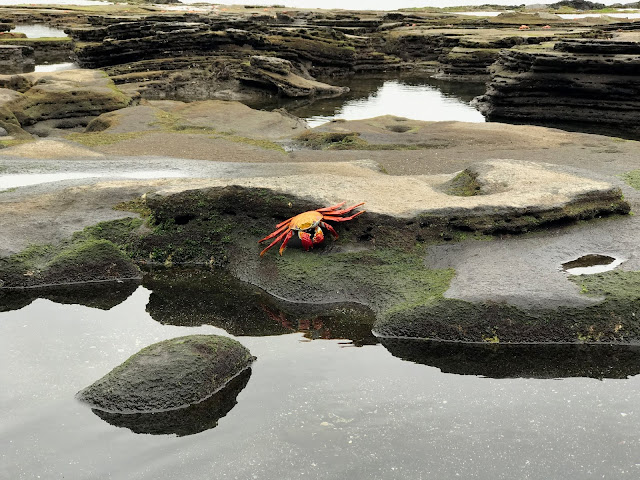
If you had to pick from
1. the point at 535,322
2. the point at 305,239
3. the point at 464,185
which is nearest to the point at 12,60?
the point at 464,185

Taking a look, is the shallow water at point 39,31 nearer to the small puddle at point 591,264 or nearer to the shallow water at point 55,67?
the shallow water at point 55,67

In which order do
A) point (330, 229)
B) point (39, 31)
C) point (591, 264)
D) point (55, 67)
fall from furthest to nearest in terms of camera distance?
1. point (39, 31)
2. point (55, 67)
3. point (330, 229)
4. point (591, 264)

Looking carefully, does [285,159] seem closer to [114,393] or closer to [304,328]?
[304,328]

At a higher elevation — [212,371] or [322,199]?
[322,199]

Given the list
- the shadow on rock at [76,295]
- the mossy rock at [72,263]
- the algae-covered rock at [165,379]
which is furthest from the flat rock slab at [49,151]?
the algae-covered rock at [165,379]

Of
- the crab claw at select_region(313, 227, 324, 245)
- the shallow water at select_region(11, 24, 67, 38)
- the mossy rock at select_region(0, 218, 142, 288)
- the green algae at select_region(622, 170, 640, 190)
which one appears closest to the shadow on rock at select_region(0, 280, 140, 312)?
the mossy rock at select_region(0, 218, 142, 288)

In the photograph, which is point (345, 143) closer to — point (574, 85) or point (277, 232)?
point (277, 232)

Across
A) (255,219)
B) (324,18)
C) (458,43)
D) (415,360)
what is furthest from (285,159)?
(324,18)
